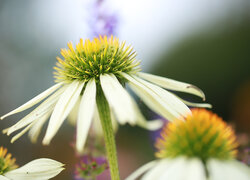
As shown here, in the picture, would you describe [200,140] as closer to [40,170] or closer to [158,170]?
[158,170]

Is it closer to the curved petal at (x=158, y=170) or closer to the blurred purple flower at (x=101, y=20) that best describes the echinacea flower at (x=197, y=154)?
the curved petal at (x=158, y=170)

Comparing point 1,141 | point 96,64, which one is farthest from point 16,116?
point 96,64

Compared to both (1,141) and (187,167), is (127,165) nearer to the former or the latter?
(1,141)

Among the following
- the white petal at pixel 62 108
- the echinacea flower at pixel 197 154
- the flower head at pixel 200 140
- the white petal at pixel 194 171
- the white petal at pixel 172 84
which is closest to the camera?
the white petal at pixel 62 108

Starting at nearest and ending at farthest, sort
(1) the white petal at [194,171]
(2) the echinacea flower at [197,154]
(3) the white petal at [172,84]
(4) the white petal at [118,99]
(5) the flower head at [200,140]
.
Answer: (4) the white petal at [118,99], (1) the white petal at [194,171], (2) the echinacea flower at [197,154], (3) the white petal at [172,84], (5) the flower head at [200,140]

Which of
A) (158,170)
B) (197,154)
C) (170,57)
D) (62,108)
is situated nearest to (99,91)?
(62,108)

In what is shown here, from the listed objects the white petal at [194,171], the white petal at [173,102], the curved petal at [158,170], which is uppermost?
the white petal at [173,102]

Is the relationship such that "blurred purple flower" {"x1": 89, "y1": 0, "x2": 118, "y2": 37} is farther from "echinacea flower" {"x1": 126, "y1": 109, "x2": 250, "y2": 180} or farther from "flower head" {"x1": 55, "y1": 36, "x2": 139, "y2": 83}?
"echinacea flower" {"x1": 126, "y1": 109, "x2": 250, "y2": 180}

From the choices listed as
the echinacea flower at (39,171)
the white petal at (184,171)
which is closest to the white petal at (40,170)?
the echinacea flower at (39,171)

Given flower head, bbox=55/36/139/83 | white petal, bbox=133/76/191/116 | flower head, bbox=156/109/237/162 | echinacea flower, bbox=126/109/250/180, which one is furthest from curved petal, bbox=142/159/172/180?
flower head, bbox=55/36/139/83
